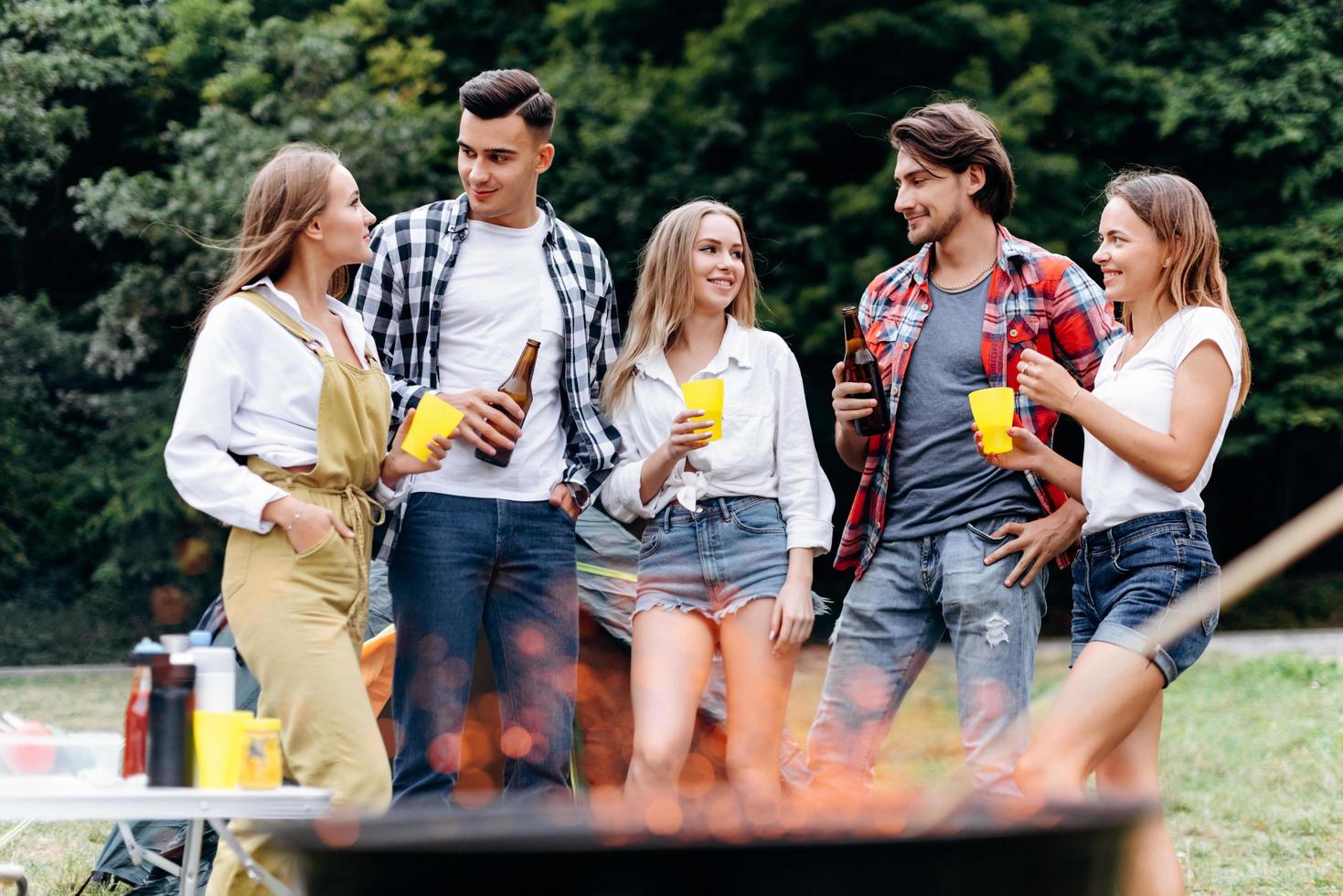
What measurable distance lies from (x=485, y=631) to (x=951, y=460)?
4.31 ft

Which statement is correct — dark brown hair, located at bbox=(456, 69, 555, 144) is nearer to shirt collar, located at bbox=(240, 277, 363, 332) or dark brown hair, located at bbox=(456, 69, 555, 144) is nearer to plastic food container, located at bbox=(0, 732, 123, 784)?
shirt collar, located at bbox=(240, 277, 363, 332)

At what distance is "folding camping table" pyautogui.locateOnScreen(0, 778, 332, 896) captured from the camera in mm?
2373

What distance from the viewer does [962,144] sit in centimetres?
335

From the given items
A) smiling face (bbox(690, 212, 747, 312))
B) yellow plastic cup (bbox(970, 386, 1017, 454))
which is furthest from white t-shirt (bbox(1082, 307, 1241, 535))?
smiling face (bbox(690, 212, 747, 312))

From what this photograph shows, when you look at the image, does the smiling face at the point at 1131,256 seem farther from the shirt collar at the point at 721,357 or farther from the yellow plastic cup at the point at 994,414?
the shirt collar at the point at 721,357

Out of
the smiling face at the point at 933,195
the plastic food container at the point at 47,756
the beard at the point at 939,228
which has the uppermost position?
the smiling face at the point at 933,195

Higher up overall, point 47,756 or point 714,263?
point 714,263

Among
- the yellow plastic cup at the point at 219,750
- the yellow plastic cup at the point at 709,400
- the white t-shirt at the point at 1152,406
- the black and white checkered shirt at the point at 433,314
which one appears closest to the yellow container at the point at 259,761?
the yellow plastic cup at the point at 219,750

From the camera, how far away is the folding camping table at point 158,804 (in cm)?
237

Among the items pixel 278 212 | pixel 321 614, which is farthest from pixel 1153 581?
pixel 278 212

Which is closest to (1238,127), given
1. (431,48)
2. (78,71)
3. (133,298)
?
(431,48)

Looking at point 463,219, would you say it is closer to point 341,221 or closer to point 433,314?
point 433,314

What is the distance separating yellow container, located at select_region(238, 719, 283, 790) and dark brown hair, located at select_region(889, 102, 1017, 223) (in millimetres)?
2074

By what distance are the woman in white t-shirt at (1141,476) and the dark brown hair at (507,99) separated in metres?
1.44
